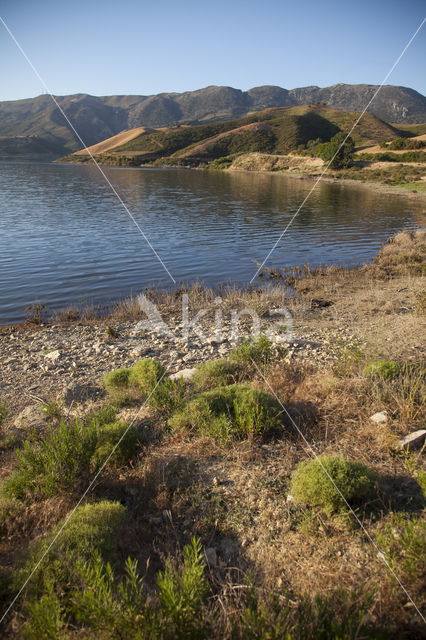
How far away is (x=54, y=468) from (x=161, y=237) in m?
20.2

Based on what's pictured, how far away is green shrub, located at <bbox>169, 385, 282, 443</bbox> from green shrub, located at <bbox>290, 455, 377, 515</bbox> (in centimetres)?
94

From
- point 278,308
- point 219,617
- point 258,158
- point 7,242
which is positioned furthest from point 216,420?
point 258,158

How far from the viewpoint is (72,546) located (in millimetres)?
2820

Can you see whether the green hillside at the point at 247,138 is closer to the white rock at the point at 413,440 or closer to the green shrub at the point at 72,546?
the white rock at the point at 413,440

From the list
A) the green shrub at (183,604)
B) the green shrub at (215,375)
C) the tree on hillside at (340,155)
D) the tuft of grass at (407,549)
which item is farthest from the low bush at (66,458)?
the tree on hillside at (340,155)

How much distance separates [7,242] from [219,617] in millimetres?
21845

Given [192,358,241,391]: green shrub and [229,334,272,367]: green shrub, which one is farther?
[229,334,272,367]: green shrub

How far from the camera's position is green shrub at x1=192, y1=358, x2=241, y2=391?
5660mm

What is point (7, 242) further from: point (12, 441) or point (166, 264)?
point (12, 441)

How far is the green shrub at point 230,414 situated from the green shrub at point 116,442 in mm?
561

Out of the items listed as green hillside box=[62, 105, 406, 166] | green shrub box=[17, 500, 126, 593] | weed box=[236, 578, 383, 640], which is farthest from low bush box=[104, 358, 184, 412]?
green hillside box=[62, 105, 406, 166]

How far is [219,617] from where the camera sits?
2305mm

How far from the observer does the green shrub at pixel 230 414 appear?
4.32 m

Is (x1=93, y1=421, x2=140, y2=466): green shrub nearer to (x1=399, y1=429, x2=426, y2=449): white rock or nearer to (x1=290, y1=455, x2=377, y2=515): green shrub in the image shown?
(x1=290, y1=455, x2=377, y2=515): green shrub
